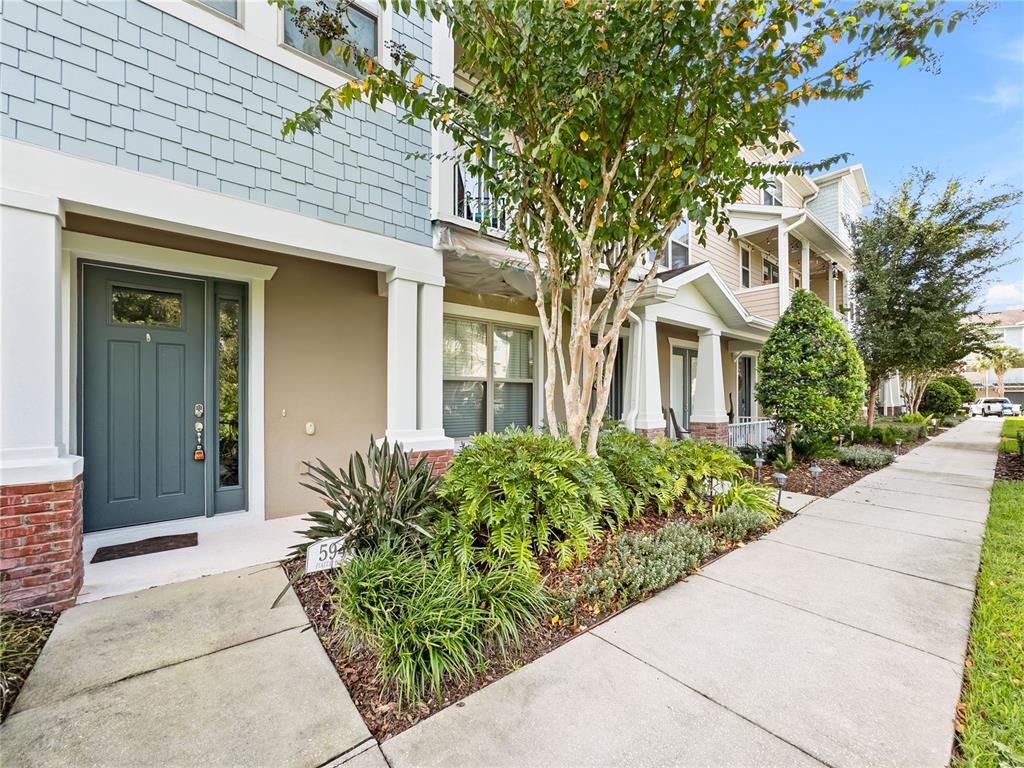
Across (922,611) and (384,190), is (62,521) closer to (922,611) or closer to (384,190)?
(384,190)

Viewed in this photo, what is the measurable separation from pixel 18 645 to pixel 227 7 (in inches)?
189

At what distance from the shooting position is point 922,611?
2982 mm

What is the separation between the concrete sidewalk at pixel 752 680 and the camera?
1870mm

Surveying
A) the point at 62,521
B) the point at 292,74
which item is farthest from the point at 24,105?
the point at 62,521

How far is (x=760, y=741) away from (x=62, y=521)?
418 centimetres

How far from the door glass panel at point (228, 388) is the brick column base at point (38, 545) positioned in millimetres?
1554

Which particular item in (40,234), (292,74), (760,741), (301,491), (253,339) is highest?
(292,74)

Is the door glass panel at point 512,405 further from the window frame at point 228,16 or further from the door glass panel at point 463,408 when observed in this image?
the window frame at point 228,16

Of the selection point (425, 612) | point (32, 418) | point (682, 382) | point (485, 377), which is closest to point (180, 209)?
point (32, 418)

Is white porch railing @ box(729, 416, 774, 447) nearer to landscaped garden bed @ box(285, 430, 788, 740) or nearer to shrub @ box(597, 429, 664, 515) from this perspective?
landscaped garden bed @ box(285, 430, 788, 740)

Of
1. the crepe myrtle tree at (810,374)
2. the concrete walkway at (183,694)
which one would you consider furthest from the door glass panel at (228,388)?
the crepe myrtle tree at (810,374)

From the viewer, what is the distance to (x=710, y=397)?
8805mm

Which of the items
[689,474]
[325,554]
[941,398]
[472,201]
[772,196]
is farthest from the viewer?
[941,398]

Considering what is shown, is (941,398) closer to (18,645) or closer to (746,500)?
(746,500)
